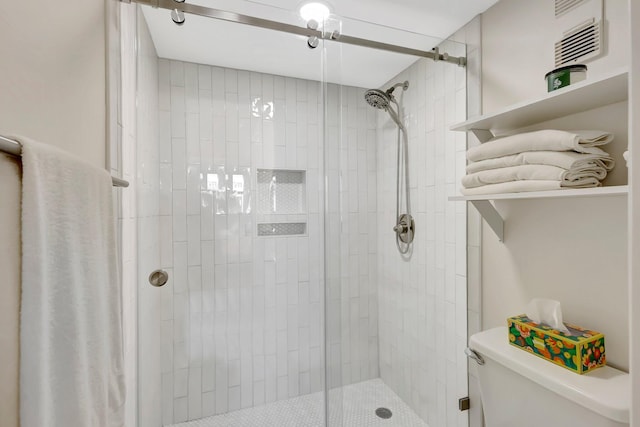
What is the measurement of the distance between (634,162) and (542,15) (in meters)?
0.85

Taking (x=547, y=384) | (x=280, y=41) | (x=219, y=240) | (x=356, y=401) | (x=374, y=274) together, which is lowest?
(x=356, y=401)

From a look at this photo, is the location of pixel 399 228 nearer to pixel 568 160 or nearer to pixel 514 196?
pixel 514 196

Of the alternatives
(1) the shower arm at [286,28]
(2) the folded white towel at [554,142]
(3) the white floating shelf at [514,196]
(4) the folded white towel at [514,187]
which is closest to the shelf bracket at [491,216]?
(3) the white floating shelf at [514,196]

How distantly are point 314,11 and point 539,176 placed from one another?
1.14 meters

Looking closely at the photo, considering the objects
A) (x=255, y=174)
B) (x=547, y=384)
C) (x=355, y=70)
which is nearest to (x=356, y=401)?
(x=547, y=384)

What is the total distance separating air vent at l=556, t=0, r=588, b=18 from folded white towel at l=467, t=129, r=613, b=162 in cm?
46

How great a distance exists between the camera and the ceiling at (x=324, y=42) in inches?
53.9

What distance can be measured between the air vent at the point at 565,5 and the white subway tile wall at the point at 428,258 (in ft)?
1.49

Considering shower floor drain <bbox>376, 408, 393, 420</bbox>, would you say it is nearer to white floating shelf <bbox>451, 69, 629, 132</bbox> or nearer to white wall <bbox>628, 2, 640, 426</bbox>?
white wall <bbox>628, 2, 640, 426</bbox>

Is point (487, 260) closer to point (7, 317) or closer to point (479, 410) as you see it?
point (479, 410)

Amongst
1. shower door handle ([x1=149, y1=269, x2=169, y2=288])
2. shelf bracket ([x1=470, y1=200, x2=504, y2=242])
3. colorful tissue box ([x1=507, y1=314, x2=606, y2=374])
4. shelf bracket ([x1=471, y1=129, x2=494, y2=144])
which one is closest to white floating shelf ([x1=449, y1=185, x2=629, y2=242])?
shelf bracket ([x1=470, y1=200, x2=504, y2=242])

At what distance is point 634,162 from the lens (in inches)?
25.5

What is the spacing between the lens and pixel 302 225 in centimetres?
168

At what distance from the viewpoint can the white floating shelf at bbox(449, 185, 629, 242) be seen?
2.60 feet
